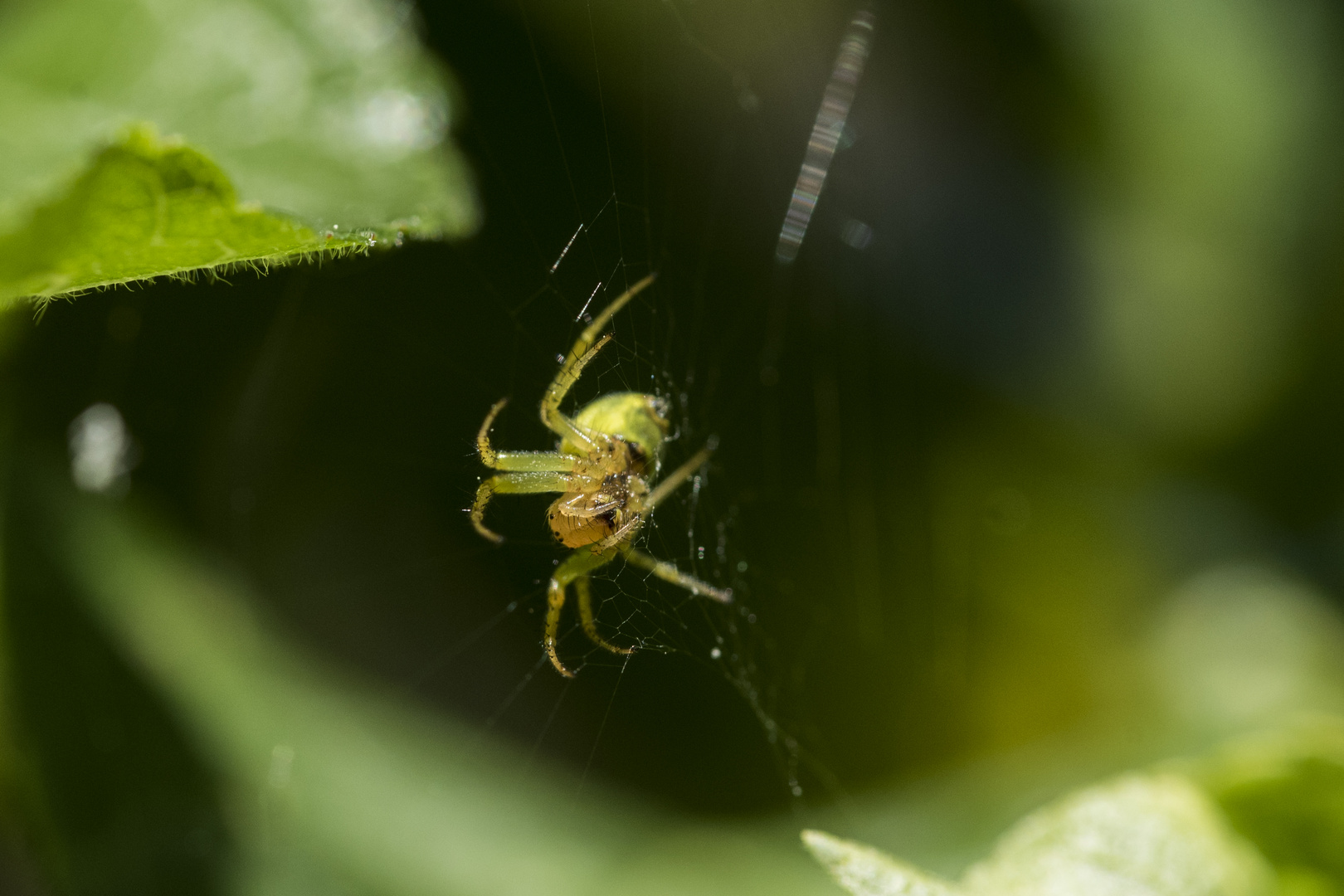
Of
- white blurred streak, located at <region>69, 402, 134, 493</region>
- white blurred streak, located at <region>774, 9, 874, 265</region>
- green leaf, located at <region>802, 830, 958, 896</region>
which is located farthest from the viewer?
white blurred streak, located at <region>774, 9, 874, 265</region>

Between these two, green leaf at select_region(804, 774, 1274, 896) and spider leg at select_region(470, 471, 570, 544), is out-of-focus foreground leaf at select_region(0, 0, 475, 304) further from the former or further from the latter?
green leaf at select_region(804, 774, 1274, 896)

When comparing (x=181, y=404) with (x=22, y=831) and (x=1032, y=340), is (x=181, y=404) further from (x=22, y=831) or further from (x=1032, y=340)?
(x=1032, y=340)

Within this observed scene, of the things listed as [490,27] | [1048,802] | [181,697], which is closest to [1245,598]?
[1048,802]

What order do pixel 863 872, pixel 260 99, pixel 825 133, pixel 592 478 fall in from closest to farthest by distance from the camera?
pixel 863 872 < pixel 260 99 < pixel 592 478 < pixel 825 133

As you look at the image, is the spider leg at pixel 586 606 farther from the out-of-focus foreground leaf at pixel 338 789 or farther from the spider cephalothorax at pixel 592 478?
the out-of-focus foreground leaf at pixel 338 789

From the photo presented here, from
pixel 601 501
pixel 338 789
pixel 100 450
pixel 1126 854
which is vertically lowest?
pixel 338 789

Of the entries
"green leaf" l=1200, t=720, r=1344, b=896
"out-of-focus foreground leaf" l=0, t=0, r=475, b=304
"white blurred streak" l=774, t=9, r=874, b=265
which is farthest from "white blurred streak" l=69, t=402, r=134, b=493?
"green leaf" l=1200, t=720, r=1344, b=896

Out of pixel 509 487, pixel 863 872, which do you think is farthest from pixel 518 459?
pixel 863 872

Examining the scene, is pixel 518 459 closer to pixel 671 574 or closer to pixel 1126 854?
pixel 671 574
